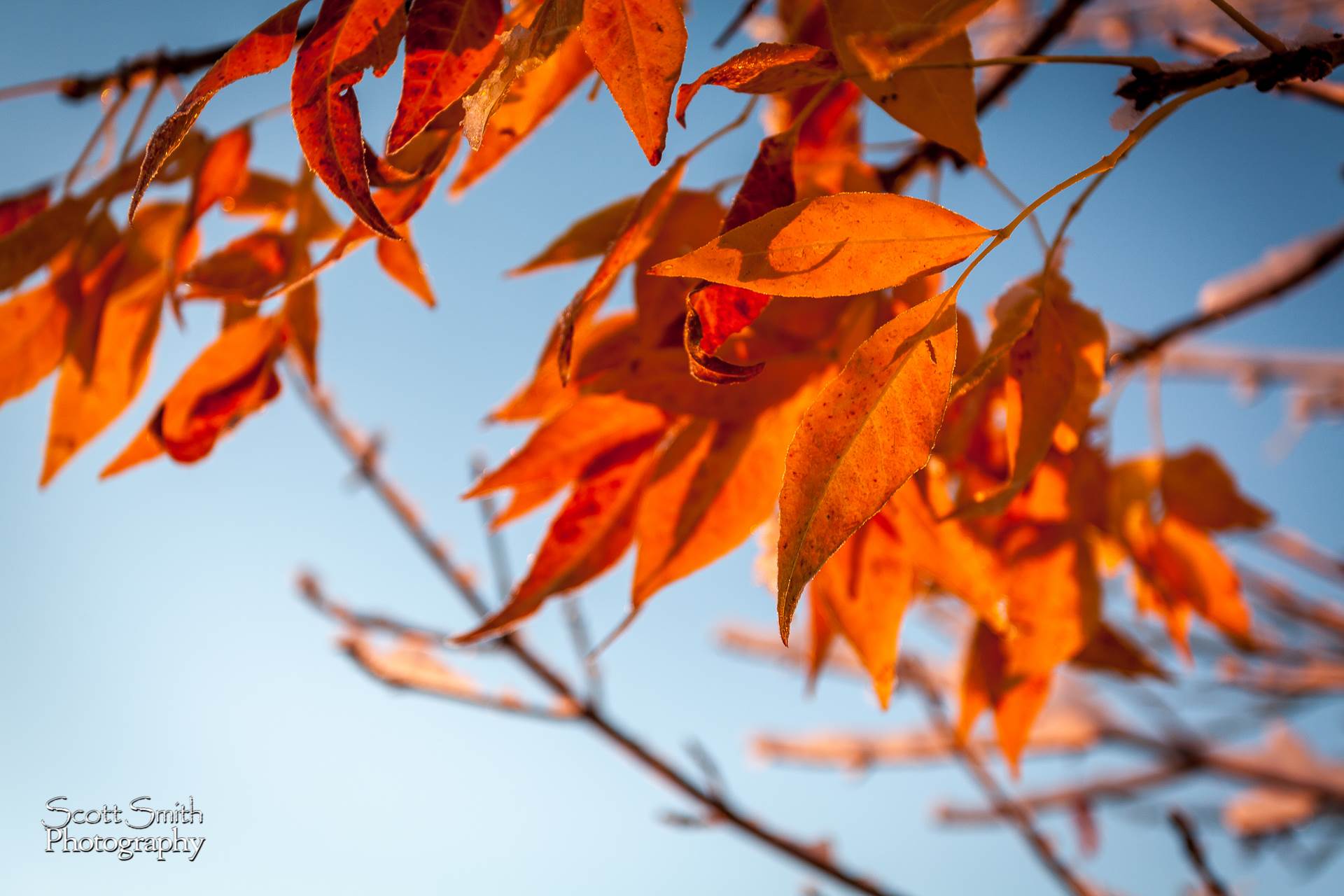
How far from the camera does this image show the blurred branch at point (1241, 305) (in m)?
0.64

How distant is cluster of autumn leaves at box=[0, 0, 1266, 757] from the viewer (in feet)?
0.85

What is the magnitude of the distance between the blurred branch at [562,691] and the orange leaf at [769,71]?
0.47 metres

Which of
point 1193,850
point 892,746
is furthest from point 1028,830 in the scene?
point 892,746

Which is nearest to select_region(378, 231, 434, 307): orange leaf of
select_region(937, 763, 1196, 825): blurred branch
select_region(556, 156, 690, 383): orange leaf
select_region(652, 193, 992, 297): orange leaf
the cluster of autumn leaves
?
the cluster of autumn leaves

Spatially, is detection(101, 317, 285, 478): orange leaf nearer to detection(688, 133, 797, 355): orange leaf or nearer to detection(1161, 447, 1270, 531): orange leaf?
detection(688, 133, 797, 355): orange leaf

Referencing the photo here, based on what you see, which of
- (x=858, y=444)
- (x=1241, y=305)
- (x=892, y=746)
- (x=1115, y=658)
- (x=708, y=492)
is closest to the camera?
(x=858, y=444)

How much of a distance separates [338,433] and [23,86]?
1.19 ft

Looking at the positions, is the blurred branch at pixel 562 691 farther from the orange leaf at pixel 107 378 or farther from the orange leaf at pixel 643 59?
the orange leaf at pixel 643 59

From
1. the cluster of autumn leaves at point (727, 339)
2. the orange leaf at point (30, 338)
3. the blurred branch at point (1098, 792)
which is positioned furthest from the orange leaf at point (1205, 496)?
the blurred branch at point (1098, 792)

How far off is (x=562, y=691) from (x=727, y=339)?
1.54ft

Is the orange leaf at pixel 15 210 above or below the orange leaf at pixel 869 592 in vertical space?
above

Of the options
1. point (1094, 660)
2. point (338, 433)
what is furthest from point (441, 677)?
point (1094, 660)

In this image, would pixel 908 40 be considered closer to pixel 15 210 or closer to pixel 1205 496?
pixel 1205 496

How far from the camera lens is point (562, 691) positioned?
723 millimetres
